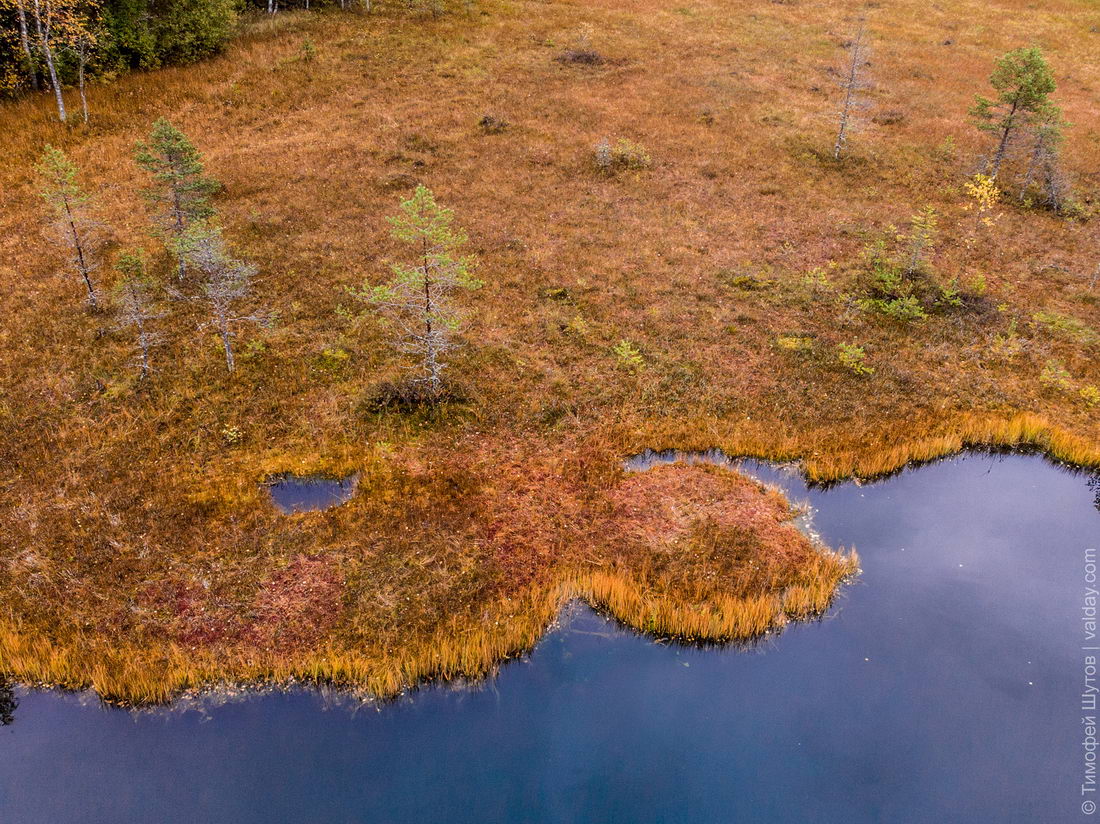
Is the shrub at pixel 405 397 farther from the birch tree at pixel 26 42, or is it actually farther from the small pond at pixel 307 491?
the birch tree at pixel 26 42

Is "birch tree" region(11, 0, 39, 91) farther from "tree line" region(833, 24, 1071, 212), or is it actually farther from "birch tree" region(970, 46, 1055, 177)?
"birch tree" region(970, 46, 1055, 177)

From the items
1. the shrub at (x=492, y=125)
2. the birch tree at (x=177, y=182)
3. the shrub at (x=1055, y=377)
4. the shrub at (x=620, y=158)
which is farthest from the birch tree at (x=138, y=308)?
the shrub at (x=1055, y=377)

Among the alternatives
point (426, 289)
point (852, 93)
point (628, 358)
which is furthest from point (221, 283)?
point (852, 93)

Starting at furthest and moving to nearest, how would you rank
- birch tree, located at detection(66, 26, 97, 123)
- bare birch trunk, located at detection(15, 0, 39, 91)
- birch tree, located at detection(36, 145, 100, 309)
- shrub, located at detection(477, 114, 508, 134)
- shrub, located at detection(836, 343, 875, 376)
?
shrub, located at detection(477, 114, 508, 134) → birch tree, located at detection(66, 26, 97, 123) → bare birch trunk, located at detection(15, 0, 39, 91) → shrub, located at detection(836, 343, 875, 376) → birch tree, located at detection(36, 145, 100, 309)

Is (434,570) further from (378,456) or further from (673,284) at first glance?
(673,284)

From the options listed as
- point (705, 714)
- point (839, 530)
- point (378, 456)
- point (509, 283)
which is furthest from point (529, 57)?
point (705, 714)

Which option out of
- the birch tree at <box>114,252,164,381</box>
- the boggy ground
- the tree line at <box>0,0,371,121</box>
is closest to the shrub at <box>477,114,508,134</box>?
the boggy ground

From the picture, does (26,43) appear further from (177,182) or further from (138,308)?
(138,308)
